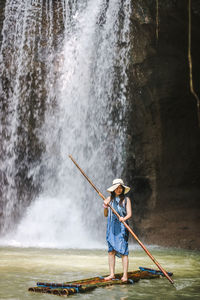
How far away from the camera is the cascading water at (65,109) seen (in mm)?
15047

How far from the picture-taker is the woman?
521 centimetres

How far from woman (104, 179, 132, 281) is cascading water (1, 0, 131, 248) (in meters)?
8.20

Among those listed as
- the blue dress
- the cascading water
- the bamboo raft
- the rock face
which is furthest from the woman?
the rock face

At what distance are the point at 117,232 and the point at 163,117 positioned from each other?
9.63 m

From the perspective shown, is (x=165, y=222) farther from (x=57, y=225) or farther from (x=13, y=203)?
(x=13, y=203)

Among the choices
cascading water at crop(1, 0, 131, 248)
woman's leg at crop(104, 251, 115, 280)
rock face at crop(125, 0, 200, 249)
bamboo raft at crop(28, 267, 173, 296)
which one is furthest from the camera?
cascading water at crop(1, 0, 131, 248)

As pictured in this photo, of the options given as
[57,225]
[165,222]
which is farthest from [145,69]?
[57,225]

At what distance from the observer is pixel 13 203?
54.1 feet

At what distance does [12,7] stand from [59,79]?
4245mm

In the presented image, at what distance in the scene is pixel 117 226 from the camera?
210 inches

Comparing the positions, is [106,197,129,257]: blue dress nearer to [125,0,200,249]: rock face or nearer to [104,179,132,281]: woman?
[104,179,132,281]: woman

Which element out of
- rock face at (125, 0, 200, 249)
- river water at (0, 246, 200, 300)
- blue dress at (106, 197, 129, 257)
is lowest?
river water at (0, 246, 200, 300)

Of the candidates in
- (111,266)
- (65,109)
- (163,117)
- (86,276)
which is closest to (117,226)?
(111,266)

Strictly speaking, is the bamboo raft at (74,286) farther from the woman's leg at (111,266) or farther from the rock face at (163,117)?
the rock face at (163,117)
